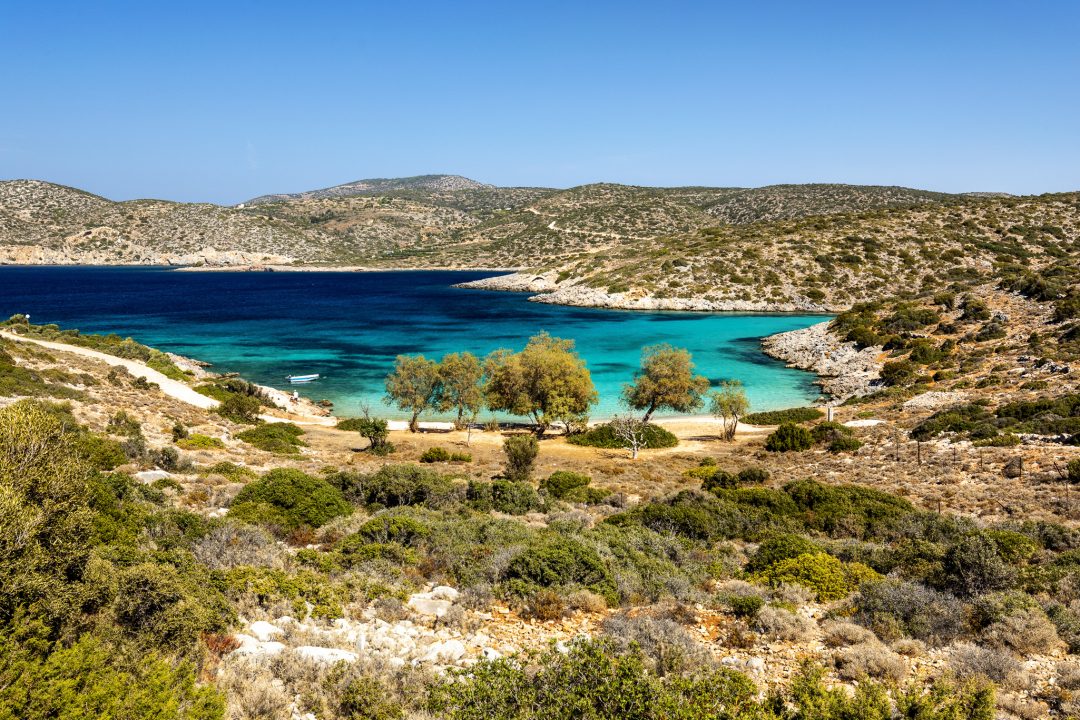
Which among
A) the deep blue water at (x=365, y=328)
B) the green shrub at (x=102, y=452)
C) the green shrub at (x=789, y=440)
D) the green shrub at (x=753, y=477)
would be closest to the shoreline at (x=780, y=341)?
the deep blue water at (x=365, y=328)

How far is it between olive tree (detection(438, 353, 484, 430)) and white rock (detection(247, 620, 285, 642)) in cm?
3029

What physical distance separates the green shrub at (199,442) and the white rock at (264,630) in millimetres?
17177

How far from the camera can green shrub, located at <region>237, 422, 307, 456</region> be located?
26.2 metres

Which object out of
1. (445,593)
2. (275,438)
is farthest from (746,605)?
(275,438)

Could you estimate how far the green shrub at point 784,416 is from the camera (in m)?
37.4

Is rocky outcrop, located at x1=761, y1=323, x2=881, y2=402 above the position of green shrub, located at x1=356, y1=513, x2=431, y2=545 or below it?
below

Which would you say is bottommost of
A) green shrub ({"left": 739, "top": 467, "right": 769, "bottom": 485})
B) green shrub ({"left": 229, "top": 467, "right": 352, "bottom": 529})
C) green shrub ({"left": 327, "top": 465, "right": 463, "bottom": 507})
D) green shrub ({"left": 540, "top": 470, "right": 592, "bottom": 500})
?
green shrub ({"left": 739, "top": 467, "right": 769, "bottom": 485})

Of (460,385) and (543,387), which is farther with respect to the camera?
(460,385)

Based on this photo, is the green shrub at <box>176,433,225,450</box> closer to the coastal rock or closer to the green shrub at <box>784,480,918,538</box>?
the green shrub at <box>784,480,918,538</box>

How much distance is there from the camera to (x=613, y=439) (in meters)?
33.7

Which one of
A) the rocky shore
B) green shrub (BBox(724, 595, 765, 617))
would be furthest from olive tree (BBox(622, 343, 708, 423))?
the rocky shore

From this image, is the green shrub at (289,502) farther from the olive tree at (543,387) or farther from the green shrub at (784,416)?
the green shrub at (784,416)

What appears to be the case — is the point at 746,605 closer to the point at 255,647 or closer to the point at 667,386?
the point at 255,647

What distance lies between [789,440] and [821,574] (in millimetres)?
18990
